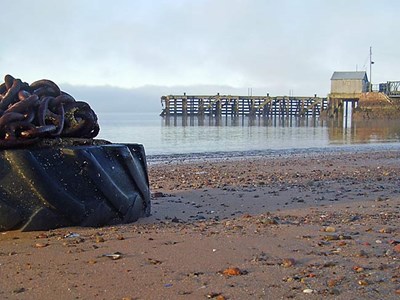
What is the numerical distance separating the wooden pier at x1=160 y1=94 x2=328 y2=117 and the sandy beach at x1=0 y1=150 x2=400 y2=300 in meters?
56.3

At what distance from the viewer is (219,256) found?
3652mm

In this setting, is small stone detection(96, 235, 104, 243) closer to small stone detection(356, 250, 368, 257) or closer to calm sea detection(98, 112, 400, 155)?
small stone detection(356, 250, 368, 257)

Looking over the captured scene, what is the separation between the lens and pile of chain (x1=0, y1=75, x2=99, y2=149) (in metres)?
4.16

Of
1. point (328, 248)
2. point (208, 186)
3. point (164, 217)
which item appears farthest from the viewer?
point (208, 186)

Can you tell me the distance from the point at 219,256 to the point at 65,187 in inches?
54.6

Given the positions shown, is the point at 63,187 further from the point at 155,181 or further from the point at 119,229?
the point at 155,181

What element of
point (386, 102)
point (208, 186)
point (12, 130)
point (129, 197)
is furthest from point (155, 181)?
point (386, 102)

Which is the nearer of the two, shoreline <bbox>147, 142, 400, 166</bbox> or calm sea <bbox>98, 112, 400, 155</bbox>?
shoreline <bbox>147, 142, 400, 166</bbox>

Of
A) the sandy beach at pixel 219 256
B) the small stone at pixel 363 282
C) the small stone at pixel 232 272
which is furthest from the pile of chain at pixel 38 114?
the small stone at pixel 363 282

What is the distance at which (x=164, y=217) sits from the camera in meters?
5.26

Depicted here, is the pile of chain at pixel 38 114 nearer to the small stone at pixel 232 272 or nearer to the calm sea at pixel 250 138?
the small stone at pixel 232 272

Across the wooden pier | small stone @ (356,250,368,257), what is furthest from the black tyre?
the wooden pier

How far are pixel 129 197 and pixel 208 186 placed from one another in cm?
356

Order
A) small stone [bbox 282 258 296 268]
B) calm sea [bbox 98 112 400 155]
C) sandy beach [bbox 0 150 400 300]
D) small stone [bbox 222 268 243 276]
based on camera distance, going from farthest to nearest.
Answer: calm sea [bbox 98 112 400 155] → small stone [bbox 282 258 296 268] → small stone [bbox 222 268 243 276] → sandy beach [bbox 0 150 400 300]
